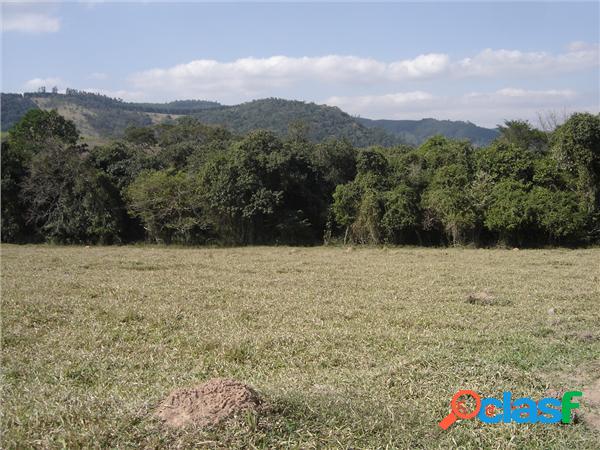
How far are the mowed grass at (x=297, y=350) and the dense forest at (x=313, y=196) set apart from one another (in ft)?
34.8

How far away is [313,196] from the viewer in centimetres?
3266

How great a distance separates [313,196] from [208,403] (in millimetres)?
28160

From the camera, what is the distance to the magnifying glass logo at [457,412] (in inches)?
A: 201

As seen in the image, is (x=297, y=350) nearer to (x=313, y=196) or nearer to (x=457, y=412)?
(x=457, y=412)

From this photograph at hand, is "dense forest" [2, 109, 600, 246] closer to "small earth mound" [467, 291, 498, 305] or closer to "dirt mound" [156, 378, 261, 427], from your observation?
"small earth mound" [467, 291, 498, 305]

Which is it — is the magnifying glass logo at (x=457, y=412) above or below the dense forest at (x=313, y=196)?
below

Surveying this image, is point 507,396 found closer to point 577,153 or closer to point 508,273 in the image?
point 508,273

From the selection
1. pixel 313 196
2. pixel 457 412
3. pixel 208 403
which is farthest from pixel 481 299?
pixel 313 196

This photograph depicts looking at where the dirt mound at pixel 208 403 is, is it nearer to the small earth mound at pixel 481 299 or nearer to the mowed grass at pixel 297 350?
the mowed grass at pixel 297 350

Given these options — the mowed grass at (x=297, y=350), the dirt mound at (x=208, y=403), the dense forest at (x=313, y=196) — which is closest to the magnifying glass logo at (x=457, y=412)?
the mowed grass at (x=297, y=350)

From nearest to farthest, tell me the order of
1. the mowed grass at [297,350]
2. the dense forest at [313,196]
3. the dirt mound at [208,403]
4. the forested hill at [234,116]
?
the dirt mound at [208,403] → the mowed grass at [297,350] → the dense forest at [313,196] → the forested hill at [234,116]

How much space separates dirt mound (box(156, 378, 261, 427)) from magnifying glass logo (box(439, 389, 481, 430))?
1809 millimetres

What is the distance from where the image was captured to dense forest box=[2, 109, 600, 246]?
2730 centimetres

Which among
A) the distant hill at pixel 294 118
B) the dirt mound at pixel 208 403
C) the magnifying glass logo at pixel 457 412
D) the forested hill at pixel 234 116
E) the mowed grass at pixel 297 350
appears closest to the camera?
the dirt mound at pixel 208 403
